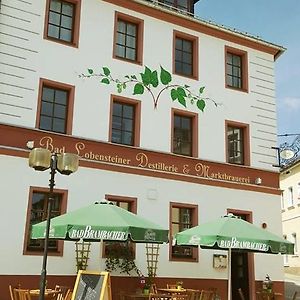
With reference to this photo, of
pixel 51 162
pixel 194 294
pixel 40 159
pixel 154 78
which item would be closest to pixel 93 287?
pixel 51 162

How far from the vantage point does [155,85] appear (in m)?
16.9

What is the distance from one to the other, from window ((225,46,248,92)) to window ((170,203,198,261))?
5230mm

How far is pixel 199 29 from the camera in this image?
18.4 m

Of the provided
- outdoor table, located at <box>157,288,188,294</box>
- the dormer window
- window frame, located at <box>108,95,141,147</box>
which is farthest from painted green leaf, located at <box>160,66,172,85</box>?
outdoor table, located at <box>157,288,188,294</box>

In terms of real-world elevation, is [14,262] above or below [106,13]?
below

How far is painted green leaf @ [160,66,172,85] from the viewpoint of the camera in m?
17.1

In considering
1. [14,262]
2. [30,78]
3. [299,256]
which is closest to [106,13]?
[30,78]

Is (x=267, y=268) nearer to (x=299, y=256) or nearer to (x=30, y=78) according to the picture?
(x=30, y=78)

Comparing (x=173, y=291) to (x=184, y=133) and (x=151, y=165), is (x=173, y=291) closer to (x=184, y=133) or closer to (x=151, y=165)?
(x=151, y=165)

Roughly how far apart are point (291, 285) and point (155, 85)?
531 inches

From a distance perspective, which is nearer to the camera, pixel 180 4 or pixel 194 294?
pixel 194 294

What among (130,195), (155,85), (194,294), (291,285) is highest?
(155,85)

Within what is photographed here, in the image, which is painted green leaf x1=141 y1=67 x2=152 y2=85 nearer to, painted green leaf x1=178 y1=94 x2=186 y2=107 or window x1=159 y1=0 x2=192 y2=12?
painted green leaf x1=178 y1=94 x2=186 y2=107

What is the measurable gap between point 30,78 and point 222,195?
24.6 ft
